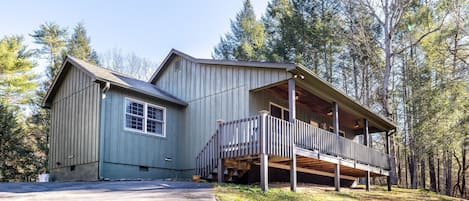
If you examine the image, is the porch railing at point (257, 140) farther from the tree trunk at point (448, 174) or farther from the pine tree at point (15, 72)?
the tree trunk at point (448, 174)

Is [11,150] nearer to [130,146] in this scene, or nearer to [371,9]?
[130,146]

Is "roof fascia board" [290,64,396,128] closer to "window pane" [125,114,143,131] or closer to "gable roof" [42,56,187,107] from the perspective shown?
"gable roof" [42,56,187,107]

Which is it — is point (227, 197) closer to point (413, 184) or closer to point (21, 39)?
point (413, 184)

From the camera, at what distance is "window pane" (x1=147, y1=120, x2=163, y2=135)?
14109 millimetres

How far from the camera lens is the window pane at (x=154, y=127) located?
14109mm

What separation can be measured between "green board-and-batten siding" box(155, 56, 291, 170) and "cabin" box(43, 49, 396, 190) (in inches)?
1.3

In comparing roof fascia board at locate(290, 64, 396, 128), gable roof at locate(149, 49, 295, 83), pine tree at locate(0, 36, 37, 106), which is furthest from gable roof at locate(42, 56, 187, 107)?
pine tree at locate(0, 36, 37, 106)

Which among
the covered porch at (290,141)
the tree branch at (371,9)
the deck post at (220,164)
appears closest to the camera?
the covered porch at (290,141)

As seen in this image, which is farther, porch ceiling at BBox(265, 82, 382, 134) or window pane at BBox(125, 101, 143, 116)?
porch ceiling at BBox(265, 82, 382, 134)

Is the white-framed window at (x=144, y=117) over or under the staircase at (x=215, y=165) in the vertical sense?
over

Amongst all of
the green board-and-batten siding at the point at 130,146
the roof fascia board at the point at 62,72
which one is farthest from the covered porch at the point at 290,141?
the roof fascia board at the point at 62,72

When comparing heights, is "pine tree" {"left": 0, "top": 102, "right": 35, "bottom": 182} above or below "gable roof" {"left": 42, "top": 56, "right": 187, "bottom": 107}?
below

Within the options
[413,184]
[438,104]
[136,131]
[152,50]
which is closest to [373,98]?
[438,104]

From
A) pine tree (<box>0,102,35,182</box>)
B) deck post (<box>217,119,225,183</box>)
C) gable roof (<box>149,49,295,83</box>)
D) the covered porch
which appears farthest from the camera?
pine tree (<box>0,102,35,182</box>)
